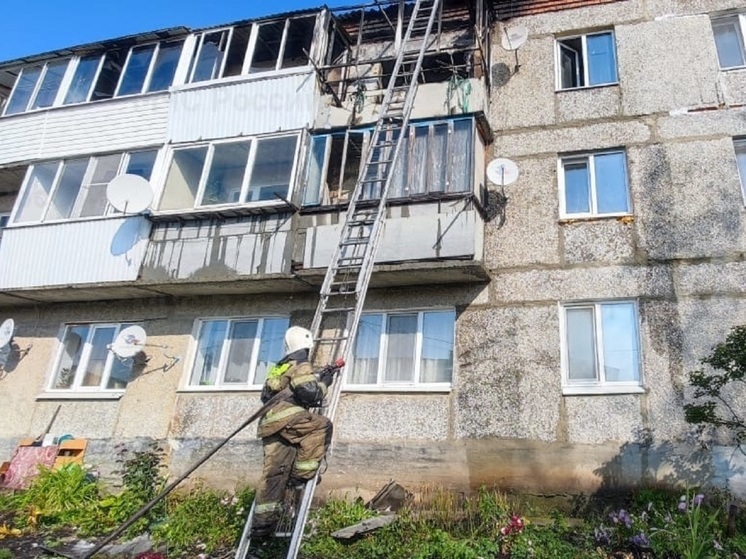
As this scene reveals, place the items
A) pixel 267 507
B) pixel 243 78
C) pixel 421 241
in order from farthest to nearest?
pixel 243 78, pixel 421 241, pixel 267 507

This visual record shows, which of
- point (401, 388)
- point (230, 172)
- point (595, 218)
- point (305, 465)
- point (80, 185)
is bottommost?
point (305, 465)

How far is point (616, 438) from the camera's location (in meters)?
7.38

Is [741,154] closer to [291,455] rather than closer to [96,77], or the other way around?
[291,455]

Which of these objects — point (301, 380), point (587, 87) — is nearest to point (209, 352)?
point (301, 380)

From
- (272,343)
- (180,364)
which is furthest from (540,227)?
(180,364)

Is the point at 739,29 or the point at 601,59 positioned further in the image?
the point at 601,59

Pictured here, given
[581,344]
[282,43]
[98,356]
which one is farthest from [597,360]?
[98,356]

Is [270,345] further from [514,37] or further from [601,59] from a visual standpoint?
[601,59]

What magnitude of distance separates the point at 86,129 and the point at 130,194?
270 cm

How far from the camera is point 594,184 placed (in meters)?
9.07

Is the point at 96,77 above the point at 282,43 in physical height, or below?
below

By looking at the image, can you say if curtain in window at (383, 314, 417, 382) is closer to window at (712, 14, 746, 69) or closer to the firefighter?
the firefighter

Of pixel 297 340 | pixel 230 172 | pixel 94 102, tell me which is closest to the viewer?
pixel 297 340

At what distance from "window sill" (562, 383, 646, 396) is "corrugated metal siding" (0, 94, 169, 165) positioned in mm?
8346
